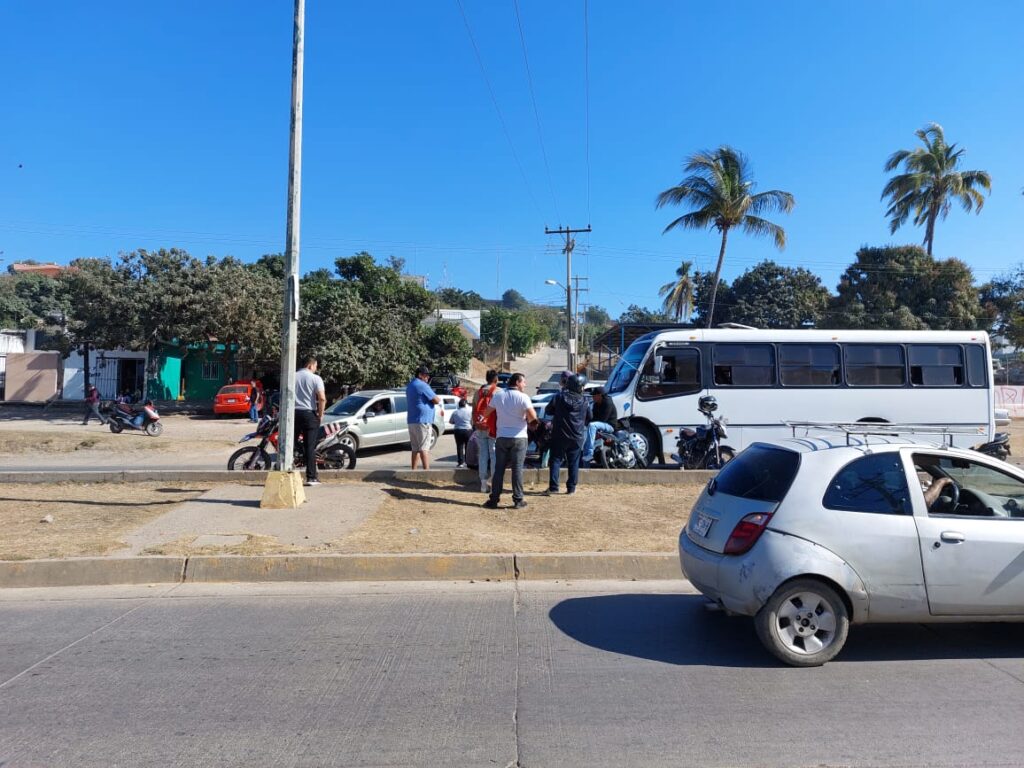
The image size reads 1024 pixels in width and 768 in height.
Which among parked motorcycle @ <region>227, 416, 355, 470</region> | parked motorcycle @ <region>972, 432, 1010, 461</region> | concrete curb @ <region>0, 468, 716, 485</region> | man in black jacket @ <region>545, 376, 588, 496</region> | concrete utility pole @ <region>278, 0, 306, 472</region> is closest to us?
concrete utility pole @ <region>278, 0, 306, 472</region>

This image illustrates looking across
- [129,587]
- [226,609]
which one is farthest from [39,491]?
[226,609]

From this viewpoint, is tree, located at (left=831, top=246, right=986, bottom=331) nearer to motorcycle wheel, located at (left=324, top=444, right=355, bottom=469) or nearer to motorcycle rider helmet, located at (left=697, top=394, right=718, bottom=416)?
motorcycle rider helmet, located at (left=697, top=394, right=718, bottom=416)

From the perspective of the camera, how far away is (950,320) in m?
38.0

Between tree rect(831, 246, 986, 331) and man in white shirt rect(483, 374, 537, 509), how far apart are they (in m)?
34.5

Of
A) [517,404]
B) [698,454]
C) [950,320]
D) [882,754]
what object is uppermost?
[950,320]

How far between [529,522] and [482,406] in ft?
7.72

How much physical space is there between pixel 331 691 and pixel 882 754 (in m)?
3.02

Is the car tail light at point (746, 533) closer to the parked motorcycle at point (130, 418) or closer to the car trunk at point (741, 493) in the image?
the car trunk at point (741, 493)

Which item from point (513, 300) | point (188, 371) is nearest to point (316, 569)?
point (188, 371)

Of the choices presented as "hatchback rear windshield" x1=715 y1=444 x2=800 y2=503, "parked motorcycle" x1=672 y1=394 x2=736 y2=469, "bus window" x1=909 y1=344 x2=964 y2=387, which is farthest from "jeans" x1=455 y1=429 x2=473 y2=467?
"bus window" x1=909 y1=344 x2=964 y2=387

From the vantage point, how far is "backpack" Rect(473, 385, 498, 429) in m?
10.2

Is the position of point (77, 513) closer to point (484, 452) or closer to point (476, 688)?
point (484, 452)

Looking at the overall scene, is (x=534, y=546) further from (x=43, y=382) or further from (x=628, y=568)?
(x=43, y=382)

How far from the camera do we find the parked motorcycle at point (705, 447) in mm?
12930
